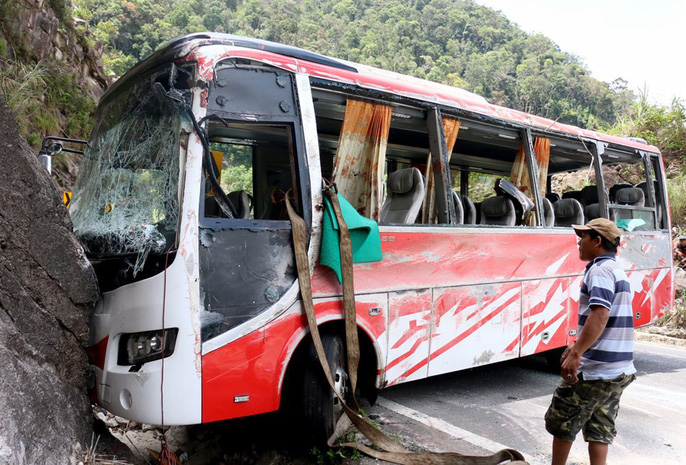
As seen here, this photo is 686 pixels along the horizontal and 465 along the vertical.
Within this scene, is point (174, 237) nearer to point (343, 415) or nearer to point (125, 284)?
point (125, 284)

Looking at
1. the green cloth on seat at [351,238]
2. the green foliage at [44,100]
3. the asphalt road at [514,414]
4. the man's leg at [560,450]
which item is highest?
the green foliage at [44,100]

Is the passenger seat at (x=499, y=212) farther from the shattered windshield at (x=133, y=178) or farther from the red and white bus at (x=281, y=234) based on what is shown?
the shattered windshield at (x=133, y=178)

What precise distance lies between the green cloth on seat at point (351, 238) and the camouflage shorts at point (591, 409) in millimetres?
1646

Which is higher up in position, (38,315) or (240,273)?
(240,273)

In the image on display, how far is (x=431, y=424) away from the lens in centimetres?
487

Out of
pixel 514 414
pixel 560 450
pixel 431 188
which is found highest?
pixel 431 188

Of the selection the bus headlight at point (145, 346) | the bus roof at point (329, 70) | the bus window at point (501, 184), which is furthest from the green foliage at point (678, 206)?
the bus headlight at point (145, 346)

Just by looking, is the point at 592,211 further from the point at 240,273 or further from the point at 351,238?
the point at 240,273

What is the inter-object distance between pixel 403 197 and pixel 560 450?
2668 millimetres

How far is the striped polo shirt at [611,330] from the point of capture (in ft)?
10.7

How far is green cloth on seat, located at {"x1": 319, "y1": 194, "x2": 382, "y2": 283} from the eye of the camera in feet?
12.9

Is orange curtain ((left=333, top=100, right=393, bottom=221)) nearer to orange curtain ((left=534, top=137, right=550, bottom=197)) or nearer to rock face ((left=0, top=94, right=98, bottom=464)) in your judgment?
rock face ((left=0, top=94, right=98, bottom=464))

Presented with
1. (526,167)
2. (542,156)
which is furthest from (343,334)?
(542,156)

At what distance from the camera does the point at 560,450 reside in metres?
3.42
